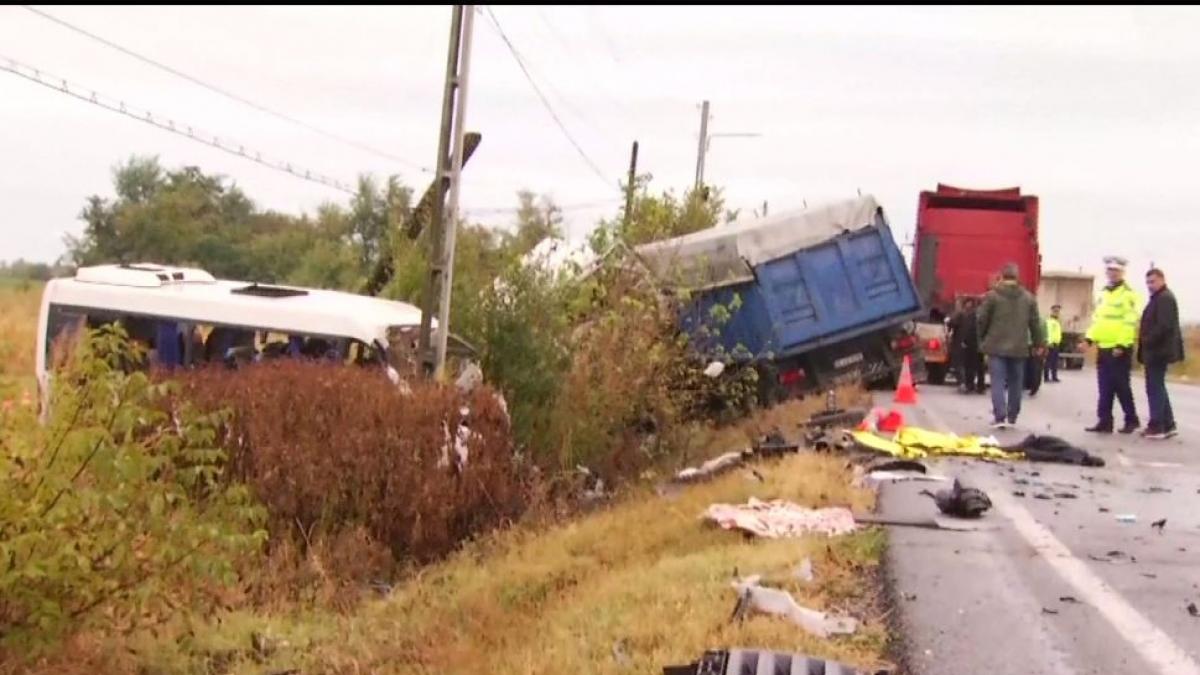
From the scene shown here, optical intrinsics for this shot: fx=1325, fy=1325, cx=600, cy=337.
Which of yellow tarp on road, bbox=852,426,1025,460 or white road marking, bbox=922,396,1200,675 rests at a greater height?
yellow tarp on road, bbox=852,426,1025,460

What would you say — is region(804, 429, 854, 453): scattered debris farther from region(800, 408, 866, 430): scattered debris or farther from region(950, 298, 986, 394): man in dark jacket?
region(950, 298, 986, 394): man in dark jacket

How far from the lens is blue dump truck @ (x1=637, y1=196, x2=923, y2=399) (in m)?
16.6

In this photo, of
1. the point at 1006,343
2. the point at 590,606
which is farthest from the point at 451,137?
the point at 590,606

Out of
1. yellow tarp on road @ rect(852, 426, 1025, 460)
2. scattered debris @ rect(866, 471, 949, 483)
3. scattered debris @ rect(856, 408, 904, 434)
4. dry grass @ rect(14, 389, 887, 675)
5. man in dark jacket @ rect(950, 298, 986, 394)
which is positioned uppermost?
man in dark jacket @ rect(950, 298, 986, 394)

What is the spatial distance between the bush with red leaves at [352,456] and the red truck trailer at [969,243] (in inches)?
516

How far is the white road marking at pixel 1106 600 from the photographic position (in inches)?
196

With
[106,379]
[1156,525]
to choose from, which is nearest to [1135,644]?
[1156,525]

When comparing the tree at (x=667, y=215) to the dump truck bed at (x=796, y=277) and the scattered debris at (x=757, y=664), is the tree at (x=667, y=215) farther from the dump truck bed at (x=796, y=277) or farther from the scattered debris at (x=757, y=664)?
the scattered debris at (x=757, y=664)

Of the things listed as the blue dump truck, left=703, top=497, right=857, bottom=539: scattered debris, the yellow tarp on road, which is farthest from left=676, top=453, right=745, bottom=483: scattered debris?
the blue dump truck

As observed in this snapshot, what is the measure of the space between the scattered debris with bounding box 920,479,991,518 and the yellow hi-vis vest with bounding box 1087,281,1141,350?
5.86 m

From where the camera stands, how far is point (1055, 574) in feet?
20.9

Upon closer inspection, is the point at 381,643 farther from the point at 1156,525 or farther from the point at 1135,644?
the point at 1156,525

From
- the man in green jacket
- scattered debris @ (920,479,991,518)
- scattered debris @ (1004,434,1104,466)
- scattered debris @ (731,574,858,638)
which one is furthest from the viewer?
the man in green jacket

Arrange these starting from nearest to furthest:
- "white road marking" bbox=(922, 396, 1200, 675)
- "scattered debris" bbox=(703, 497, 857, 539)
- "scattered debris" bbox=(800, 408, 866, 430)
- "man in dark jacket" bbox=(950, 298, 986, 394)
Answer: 1. "white road marking" bbox=(922, 396, 1200, 675)
2. "scattered debris" bbox=(703, 497, 857, 539)
3. "scattered debris" bbox=(800, 408, 866, 430)
4. "man in dark jacket" bbox=(950, 298, 986, 394)
